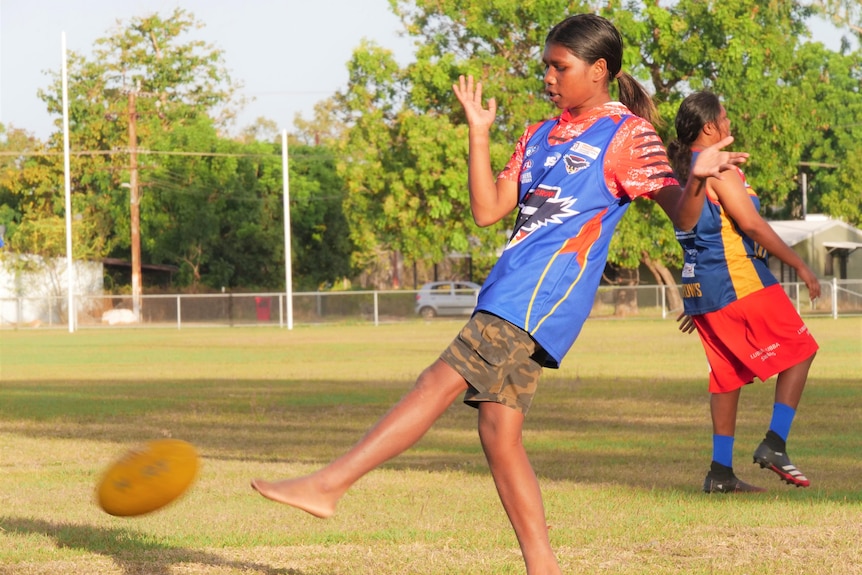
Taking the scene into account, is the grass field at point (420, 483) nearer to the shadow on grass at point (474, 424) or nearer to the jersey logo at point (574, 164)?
the shadow on grass at point (474, 424)

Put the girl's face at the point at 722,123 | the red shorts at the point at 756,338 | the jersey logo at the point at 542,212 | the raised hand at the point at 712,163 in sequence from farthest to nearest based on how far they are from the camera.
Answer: the red shorts at the point at 756,338, the girl's face at the point at 722,123, the jersey logo at the point at 542,212, the raised hand at the point at 712,163

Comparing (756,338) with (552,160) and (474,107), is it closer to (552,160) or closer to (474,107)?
(552,160)

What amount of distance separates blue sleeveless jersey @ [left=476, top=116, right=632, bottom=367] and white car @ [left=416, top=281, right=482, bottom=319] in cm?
4613

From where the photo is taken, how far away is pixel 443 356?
13.0ft

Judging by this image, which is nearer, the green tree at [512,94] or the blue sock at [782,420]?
the blue sock at [782,420]

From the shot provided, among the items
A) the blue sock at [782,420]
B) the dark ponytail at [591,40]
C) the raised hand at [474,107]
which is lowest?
the blue sock at [782,420]

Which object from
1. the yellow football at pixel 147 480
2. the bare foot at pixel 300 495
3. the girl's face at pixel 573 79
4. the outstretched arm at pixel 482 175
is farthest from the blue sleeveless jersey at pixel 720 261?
the bare foot at pixel 300 495

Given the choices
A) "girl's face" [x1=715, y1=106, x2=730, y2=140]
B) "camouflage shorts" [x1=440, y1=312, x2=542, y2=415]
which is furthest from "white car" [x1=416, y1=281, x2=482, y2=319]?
"camouflage shorts" [x1=440, y1=312, x2=542, y2=415]

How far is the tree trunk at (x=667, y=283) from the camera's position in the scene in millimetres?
47688

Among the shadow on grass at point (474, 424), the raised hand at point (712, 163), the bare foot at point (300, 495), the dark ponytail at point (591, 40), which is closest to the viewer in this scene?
the bare foot at point (300, 495)

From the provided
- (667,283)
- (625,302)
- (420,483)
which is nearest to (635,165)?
(420,483)

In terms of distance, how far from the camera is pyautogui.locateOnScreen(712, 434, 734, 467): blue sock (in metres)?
7.30

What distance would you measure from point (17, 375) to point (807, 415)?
44.6ft

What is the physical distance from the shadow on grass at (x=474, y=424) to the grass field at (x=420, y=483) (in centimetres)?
3
